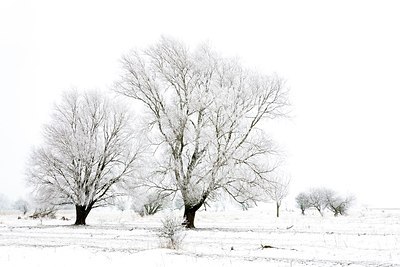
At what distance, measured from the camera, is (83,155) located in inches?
1184

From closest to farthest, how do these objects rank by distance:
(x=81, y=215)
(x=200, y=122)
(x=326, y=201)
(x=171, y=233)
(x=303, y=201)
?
(x=171, y=233)
(x=200, y=122)
(x=81, y=215)
(x=326, y=201)
(x=303, y=201)

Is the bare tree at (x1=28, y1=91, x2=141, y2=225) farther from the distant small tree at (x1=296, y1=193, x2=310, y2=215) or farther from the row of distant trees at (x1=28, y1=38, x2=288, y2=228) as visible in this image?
the distant small tree at (x1=296, y1=193, x2=310, y2=215)

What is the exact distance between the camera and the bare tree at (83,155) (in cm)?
2950

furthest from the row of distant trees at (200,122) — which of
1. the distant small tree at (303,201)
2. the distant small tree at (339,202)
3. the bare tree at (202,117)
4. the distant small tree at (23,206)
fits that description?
the distant small tree at (303,201)

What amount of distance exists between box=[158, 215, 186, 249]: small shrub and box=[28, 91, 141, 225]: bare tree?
1650 cm

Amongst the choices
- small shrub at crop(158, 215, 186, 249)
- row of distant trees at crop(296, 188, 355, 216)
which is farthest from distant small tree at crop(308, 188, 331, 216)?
small shrub at crop(158, 215, 186, 249)

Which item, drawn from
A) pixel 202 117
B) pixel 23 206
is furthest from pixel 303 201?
pixel 202 117

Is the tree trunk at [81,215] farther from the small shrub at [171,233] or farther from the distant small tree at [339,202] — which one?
the distant small tree at [339,202]

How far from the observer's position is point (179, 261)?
995 centimetres

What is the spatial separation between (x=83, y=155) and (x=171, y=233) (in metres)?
19.1

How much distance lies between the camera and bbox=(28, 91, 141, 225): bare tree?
2950 centimetres

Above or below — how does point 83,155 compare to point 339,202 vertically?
above

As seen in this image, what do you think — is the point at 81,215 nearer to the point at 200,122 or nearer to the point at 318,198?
the point at 200,122

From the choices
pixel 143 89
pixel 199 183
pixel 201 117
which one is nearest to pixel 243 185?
pixel 199 183
